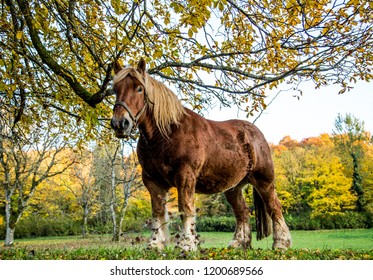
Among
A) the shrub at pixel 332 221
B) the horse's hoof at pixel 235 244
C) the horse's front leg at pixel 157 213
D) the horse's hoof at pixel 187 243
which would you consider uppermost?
the horse's front leg at pixel 157 213

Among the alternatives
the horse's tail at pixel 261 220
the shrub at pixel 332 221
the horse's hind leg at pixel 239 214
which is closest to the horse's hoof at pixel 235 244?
the horse's hind leg at pixel 239 214

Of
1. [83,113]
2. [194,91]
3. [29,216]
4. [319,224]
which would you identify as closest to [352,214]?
[319,224]

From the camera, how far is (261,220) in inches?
251

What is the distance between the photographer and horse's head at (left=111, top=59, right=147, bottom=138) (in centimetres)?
393

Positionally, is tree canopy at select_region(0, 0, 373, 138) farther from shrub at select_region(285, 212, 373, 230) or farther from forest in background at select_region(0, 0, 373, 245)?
shrub at select_region(285, 212, 373, 230)

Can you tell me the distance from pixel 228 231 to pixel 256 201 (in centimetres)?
1445

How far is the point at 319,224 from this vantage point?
2109 centimetres

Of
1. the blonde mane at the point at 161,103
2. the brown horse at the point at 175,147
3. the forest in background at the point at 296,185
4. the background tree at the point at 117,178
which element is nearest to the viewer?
the brown horse at the point at 175,147

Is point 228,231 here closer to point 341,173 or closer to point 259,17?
point 341,173

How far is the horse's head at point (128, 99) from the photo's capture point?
393cm

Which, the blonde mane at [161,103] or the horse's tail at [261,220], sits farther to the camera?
the horse's tail at [261,220]

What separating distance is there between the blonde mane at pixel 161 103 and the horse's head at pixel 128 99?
0.14 feet

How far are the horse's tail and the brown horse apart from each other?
800 mm

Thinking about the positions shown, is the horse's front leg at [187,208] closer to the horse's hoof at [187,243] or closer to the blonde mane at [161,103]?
the horse's hoof at [187,243]
